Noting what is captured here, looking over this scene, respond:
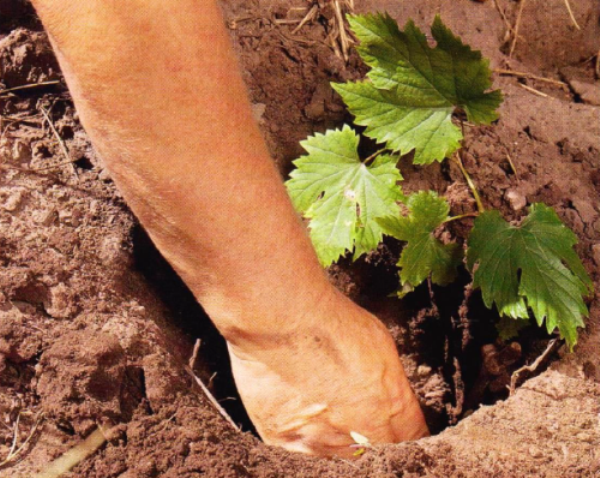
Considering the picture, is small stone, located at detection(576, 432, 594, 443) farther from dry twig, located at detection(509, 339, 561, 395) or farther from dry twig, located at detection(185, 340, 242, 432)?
dry twig, located at detection(185, 340, 242, 432)

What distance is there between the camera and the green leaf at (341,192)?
148 cm

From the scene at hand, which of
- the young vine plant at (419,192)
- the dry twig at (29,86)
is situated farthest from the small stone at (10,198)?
the young vine plant at (419,192)

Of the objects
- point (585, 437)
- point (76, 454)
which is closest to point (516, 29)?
point (585, 437)

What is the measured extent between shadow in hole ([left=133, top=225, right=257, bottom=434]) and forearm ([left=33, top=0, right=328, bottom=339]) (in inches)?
13.1

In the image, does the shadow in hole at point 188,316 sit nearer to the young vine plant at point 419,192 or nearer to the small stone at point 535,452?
the young vine plant at point 419,192

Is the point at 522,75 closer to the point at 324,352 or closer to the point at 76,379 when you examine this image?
the point at 324,352

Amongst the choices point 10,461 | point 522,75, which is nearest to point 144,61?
point 10,461

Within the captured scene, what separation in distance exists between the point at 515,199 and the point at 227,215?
2.63ft

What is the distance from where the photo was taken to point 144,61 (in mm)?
920

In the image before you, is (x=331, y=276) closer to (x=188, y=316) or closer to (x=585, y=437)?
(x=188, y=316)

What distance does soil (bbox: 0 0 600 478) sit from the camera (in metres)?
1.14

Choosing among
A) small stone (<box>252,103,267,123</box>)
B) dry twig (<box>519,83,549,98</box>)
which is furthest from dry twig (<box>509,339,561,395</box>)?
small stone (<box>252,103,267,123</box>)

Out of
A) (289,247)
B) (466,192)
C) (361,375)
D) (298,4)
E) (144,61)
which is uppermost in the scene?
(144,61)

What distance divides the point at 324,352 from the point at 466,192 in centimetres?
58
